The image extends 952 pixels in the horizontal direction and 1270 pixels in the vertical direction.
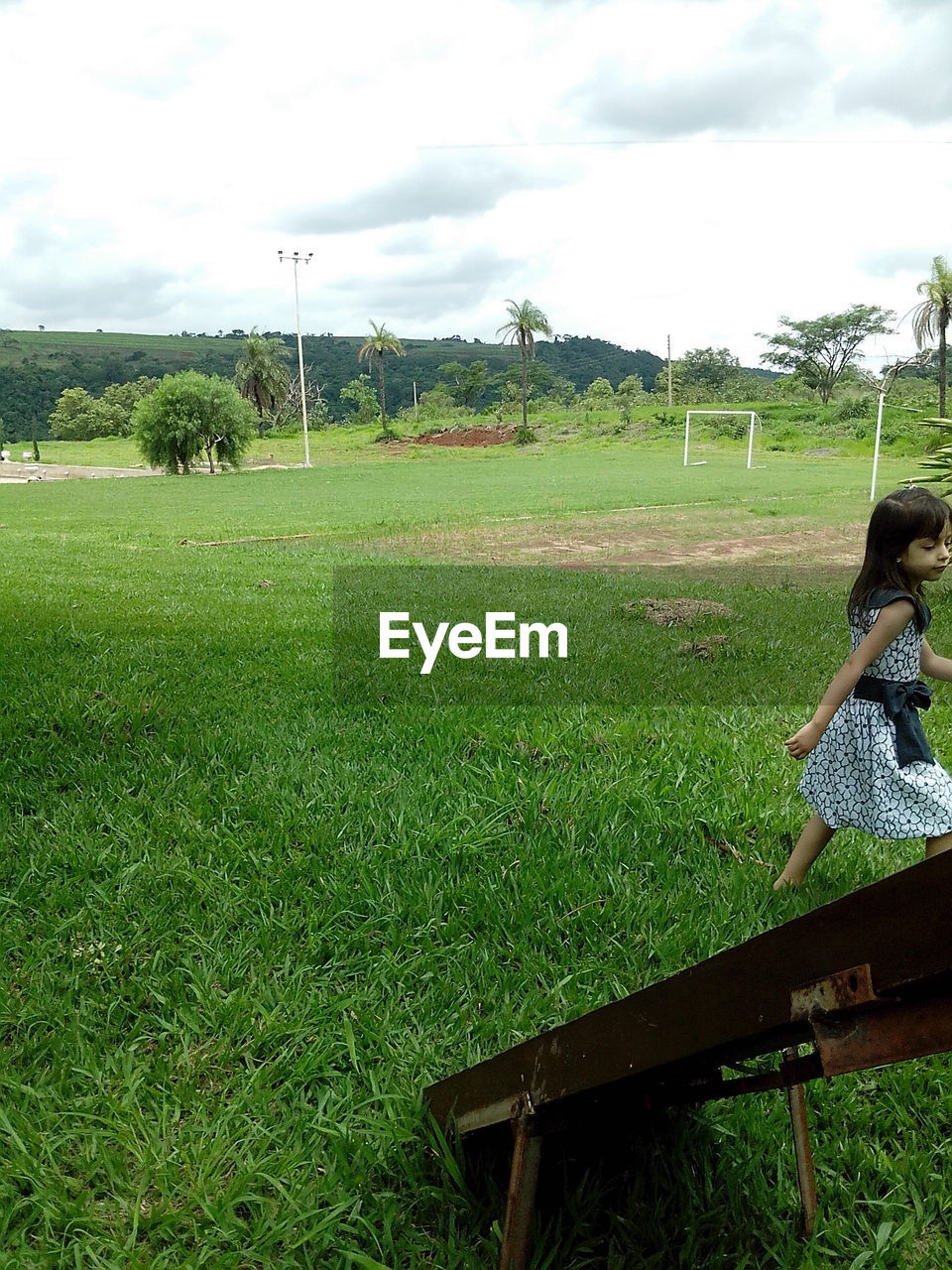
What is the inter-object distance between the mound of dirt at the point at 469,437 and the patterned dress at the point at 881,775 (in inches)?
1974

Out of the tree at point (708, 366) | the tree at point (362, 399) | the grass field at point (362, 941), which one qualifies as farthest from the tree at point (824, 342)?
the grass field at point (362, 941)

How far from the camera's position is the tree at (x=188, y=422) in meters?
36.2

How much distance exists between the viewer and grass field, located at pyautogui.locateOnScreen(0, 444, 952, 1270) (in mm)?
1414

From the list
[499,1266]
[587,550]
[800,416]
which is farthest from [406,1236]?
[800,416]

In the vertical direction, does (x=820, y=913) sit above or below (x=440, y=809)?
above

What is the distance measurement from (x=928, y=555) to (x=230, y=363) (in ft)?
385

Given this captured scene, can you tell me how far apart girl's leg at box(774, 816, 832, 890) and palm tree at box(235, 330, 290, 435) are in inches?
2638

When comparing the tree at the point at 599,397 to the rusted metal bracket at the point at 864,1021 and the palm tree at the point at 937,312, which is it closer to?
the palm tree at the point at 937,312

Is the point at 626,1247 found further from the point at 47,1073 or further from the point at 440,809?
the point at 440,809

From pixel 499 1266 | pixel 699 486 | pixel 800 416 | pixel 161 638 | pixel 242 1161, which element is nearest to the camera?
pixel 499 1266

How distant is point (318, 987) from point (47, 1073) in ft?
1.72

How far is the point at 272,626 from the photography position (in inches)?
208

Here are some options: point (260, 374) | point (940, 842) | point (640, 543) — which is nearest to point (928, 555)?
point (940, 842)

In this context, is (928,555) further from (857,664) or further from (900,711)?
(900,711)
